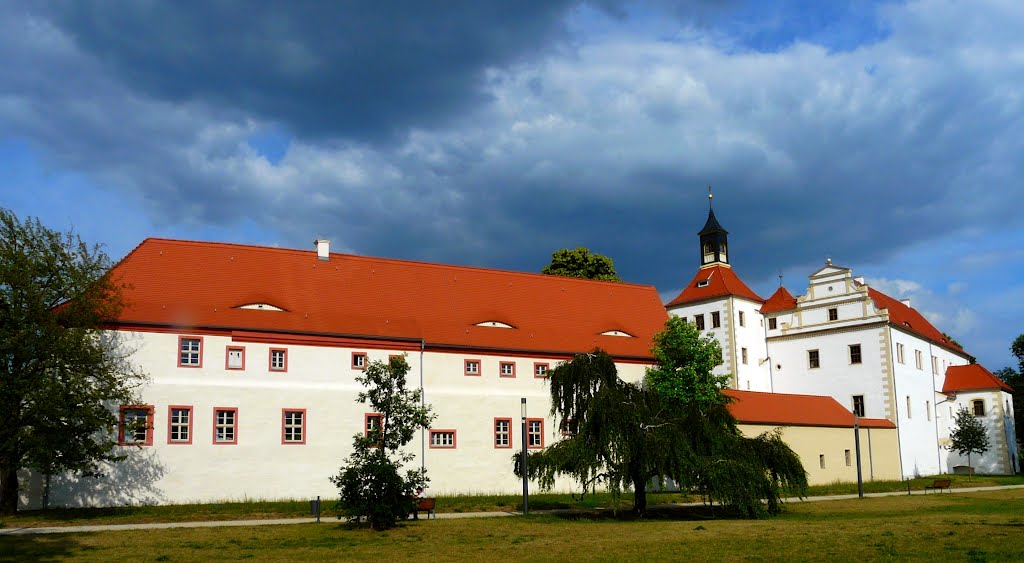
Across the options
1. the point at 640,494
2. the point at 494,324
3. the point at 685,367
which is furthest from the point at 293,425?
the point at 685,367

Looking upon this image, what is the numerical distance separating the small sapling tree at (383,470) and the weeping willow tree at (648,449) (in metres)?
4.61

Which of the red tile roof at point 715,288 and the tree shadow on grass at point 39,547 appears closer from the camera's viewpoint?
the tree shadow on grass at point 39,547

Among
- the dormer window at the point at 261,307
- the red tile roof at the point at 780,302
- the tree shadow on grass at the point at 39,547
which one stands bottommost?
the tree shadow on grass at the point at 39,547

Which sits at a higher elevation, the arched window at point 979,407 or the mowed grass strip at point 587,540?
the arched window at point 979,407

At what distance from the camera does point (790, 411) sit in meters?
44.1

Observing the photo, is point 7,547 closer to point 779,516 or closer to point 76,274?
point 76,274

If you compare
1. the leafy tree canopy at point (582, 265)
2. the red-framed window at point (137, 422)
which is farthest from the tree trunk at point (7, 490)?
the leafy tree canopy at point (582, 265)

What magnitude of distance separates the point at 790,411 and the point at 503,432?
16.0 meters

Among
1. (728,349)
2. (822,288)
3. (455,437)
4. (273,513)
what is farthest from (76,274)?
(822,288)

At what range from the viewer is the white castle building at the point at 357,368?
1261 inches

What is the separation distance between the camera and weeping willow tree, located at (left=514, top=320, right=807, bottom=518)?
24734mm

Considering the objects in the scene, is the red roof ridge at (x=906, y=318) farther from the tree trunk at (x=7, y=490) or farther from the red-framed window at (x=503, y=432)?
the tree trunk at (x=7, y=490)

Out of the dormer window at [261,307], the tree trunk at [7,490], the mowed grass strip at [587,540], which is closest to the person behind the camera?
the mowed grass strip at [587,540]

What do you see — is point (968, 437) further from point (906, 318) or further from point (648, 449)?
point (648, 449)
